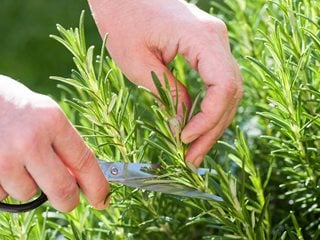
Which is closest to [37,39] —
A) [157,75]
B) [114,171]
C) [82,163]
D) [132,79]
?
[132,79]

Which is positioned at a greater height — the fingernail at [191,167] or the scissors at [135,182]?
the fingernail at [191,167]

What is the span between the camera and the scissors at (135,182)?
1646mm

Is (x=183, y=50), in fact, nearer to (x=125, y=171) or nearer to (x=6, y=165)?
(x=125, y=171)

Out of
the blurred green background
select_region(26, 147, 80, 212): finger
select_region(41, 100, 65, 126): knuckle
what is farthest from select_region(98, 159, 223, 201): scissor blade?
the blurred green background

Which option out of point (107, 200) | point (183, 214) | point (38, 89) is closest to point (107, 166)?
point (107, 200)

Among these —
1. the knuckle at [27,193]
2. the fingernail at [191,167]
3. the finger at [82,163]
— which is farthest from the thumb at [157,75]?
the knuckle at [27,193]

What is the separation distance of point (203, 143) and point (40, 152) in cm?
41

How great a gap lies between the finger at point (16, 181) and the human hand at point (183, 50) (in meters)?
0.34

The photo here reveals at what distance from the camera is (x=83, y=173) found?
157 centimetres

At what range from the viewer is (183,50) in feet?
5.65

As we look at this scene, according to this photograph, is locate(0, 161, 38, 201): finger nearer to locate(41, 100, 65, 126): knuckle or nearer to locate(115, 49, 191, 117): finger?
locate(41, 100, 65, 126): knuckle

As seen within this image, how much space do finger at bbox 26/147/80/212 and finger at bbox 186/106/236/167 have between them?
0.28m

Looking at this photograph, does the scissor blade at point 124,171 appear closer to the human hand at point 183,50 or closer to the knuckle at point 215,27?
the human hand at point 183,50

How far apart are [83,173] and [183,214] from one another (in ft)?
1.84
